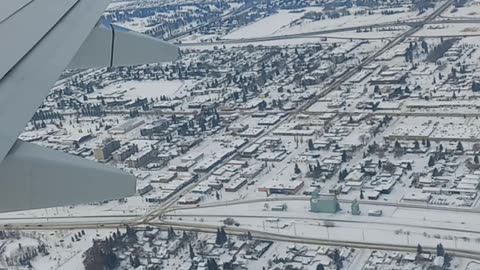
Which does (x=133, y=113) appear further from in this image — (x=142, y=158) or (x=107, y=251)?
(x=107, y=251)

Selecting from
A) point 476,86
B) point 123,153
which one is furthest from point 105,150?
point 476,86

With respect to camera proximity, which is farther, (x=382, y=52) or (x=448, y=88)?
(x=382, y=52)

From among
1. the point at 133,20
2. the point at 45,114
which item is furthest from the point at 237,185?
the point at 133,20

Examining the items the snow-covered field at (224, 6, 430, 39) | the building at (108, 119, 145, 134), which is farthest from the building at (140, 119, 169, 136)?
the snow-covered field at (224, 6, 430, 39)

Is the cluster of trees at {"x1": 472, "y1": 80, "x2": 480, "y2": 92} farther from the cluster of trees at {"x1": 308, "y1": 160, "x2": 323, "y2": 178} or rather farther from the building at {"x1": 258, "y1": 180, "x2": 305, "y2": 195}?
the building at {"x1": 258, "y1": 180, "x2": 305, "y2": 195}

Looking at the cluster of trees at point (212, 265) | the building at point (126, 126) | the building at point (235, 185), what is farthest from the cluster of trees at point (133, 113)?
the cluster of trees at point (212, 265)

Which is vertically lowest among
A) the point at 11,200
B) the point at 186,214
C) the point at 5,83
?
the point at 186,214

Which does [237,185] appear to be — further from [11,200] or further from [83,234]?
[11,200]

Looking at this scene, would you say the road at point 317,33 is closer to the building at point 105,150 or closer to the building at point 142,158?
the building at point 105,150
